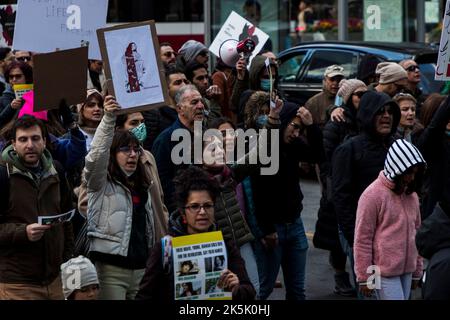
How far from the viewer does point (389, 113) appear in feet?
27.0

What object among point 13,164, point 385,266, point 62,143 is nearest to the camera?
point 13,164

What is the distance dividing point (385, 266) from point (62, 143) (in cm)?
228

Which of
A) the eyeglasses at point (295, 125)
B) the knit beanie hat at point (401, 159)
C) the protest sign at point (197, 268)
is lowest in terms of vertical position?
the protest sign at point (197, 268)

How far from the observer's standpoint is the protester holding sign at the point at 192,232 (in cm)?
582

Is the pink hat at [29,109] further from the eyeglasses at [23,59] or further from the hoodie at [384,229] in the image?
the hoodie at [384,229]

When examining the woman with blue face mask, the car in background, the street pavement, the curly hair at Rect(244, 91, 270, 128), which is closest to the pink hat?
the woman with blue face mask

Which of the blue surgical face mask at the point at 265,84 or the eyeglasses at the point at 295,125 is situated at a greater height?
the blue surgical face mask at the point at 265,84

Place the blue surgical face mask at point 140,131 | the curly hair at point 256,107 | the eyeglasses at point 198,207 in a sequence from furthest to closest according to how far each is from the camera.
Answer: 1. the curly hair at point 256,107
2. the blue surgical face mask at point 140,131
3. the eyeglasses at point 198,207

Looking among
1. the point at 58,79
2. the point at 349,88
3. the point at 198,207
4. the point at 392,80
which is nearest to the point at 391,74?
the point at 392,80

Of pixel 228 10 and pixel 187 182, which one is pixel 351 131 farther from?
pixel 228 10

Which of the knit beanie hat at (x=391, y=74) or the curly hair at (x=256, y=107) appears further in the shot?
the knit beanie hat at (x=391, y=74)

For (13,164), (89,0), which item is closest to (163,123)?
(89,0)

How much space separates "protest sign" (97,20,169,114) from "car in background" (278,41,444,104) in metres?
6.37

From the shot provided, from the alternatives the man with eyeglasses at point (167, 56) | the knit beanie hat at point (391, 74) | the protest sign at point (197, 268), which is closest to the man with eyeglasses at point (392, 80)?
the knit beanie hat at point (391, 74)
